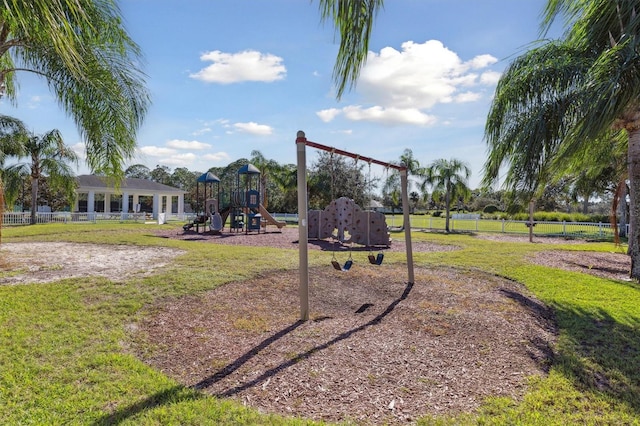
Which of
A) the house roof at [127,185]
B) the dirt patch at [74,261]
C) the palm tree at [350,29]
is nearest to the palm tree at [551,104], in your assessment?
the palm tree at [350,29]

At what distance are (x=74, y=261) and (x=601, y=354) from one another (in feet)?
31.6

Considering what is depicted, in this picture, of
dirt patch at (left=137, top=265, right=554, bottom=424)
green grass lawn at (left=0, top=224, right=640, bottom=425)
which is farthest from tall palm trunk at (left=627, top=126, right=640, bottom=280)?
dirt patch at (left=137, top=265, right=554, bottom=424)

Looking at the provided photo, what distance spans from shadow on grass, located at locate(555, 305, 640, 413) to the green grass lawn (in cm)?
1

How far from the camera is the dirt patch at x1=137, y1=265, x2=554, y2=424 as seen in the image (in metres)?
3.04

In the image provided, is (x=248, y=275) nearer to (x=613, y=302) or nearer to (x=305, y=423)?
(x=305, y=423)

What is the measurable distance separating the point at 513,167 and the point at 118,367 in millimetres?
7332

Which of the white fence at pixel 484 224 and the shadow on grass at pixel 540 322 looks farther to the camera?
the white fence at pixel 484 224

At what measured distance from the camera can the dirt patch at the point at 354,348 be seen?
3.04 metres

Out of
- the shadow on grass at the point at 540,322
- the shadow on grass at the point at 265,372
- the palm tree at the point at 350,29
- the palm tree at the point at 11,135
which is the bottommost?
the shadow on grass at the point at 540,322

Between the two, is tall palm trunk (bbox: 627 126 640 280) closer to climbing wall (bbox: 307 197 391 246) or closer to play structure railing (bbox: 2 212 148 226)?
climbing wall (bbox: 307 197 391 246)

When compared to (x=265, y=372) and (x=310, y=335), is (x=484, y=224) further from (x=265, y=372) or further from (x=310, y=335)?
(x=265, y=372)

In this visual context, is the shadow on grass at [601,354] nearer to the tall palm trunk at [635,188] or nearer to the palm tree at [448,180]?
the tall palm trunk at [635,188]

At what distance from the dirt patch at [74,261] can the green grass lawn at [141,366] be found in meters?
0.67

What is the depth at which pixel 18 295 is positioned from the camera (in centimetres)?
538
